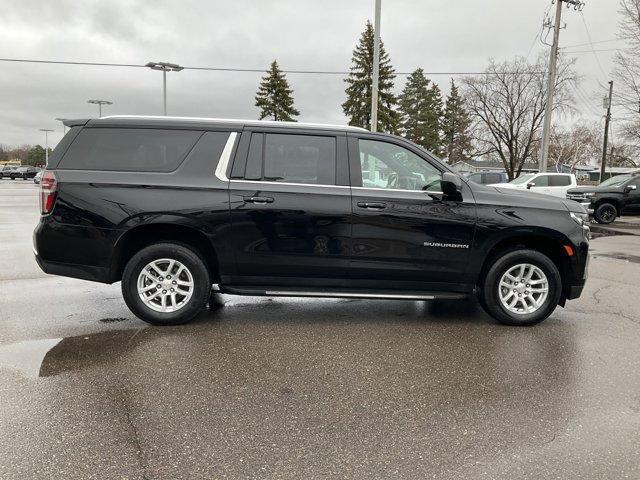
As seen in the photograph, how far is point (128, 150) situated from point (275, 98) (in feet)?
164

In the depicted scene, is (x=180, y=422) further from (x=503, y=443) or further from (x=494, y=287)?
(x=494, y=287)

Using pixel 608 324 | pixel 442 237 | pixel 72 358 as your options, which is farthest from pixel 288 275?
pixel 608 324

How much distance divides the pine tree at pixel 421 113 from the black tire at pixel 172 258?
57821 mm

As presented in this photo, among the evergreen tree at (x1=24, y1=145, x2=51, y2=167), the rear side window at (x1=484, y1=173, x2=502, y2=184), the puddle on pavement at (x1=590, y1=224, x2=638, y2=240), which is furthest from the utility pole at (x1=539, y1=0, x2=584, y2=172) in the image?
the evergreen tree at (x1=24, y1=145, x2=51, y2=167)

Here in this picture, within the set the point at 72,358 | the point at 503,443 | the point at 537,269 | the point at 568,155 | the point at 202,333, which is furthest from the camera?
the point at 568,155

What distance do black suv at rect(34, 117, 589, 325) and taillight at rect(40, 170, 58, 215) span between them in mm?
12

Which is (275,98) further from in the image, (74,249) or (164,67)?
(74,249)

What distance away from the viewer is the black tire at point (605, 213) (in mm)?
18078

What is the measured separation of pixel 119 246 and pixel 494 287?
3.74 m

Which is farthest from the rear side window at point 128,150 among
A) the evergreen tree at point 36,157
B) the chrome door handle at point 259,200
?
the evergreen tree at point 36,157

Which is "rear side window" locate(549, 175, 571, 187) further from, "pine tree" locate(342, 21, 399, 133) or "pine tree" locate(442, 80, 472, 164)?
"pine tree" locate(442, 80, 472, 164)

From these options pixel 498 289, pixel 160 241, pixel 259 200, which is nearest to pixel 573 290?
pixel 498 289

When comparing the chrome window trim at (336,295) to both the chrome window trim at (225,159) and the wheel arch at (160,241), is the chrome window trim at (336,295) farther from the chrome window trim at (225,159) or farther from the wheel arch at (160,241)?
the chrome window trim at (225,159)

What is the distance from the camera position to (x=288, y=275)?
505 cm
